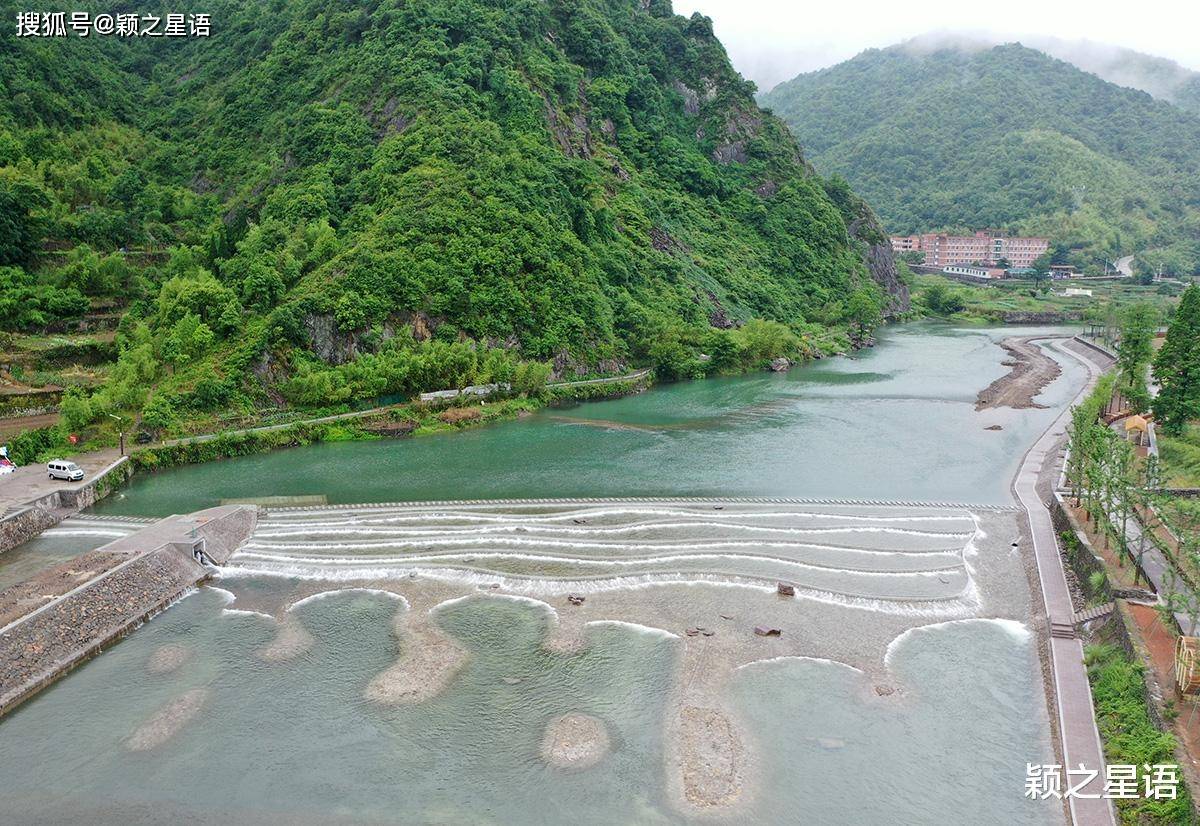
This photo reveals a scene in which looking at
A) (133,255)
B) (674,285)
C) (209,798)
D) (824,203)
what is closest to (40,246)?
(133,255)

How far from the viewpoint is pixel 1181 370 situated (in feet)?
167

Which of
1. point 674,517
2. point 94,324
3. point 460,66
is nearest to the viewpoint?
point 674,517

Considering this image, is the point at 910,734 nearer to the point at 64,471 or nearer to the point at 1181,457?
the point at 1181,457

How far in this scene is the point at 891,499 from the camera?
45.2 m


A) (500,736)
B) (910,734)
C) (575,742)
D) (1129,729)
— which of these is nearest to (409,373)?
(500,736)

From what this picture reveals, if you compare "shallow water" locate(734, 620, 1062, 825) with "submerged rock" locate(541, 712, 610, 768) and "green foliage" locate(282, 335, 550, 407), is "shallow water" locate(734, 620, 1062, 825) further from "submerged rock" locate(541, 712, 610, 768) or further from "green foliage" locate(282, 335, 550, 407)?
"green foliage" locate(282, 335, 550, 407)

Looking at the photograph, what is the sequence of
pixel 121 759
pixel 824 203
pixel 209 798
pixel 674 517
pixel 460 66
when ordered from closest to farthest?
pixel 209 798, pixel 121 759, pixel 674 517, pixel 460 66, pixel 824 203

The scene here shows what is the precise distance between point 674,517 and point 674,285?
5828 cm

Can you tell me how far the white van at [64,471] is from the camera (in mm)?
45250

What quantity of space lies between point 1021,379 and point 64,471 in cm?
8050

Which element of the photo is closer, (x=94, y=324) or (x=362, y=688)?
(x=362, y=688)

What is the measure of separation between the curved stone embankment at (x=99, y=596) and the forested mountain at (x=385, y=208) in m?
19.8

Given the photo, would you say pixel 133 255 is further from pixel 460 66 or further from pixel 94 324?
pixel 460 66

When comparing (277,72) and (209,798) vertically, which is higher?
(277,72)
